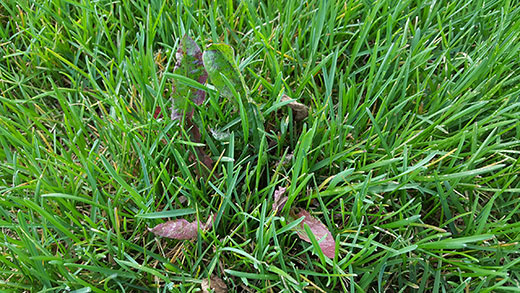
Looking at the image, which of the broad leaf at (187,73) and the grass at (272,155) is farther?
the broad leaf at (187,73)

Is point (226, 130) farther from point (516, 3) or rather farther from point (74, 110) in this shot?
point (516, 3)

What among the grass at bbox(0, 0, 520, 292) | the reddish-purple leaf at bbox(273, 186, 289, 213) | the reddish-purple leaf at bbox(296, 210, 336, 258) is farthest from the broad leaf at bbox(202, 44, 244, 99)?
the reddish-purple leaf at bbox(296, 210, 336, 258)

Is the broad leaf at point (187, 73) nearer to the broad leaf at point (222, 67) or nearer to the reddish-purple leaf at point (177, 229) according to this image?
the broad leaf at point (222, 67)

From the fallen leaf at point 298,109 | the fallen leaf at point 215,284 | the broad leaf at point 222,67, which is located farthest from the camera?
the fallen leaf at point 298,109

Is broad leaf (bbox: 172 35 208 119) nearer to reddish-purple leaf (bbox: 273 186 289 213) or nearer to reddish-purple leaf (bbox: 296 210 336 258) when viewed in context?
reddish-purple leaf (bbox: 273 186 289 213)

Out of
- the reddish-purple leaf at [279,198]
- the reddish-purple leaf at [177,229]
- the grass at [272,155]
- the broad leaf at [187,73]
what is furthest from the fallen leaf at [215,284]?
the broad leaf at [187,73]

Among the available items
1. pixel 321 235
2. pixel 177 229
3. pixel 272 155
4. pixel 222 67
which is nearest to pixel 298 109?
pixel 272 155

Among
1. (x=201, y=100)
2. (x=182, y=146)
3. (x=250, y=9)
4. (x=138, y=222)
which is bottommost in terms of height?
(x=138, y=222)

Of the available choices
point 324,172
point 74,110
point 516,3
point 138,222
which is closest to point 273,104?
point 324,172
